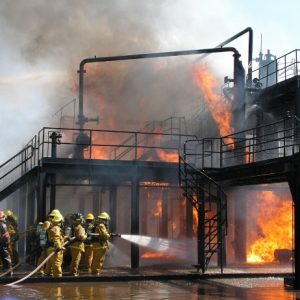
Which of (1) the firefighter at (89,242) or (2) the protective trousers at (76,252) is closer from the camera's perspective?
(2) the protective trousers at (76,252)

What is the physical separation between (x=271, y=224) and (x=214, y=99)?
9.05 metres

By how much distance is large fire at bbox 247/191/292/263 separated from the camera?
2294 centimetres

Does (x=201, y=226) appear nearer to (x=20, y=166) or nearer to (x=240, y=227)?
(x=240, y=227)

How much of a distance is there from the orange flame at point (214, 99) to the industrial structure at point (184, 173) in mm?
811

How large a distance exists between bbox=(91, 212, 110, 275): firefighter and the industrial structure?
6.87 feet

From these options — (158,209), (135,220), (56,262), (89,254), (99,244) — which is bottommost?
(56,262)

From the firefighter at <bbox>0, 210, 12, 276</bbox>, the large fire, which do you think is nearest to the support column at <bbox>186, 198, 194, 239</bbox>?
the large fire

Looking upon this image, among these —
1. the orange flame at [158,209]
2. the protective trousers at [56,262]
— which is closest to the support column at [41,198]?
the protective trousers at [56,262]

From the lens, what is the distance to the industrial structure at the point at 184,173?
57.7 ft

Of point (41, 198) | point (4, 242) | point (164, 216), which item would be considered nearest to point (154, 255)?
point (164, 216)

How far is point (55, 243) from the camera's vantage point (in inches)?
616

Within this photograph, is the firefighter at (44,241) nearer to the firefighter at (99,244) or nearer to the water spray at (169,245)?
the firefighter at (99,244)

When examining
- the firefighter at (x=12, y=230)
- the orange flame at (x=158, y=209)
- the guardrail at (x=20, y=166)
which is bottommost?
the firefighter at (x=12, y=230)

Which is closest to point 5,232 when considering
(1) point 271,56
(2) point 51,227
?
(2) point 51,227
